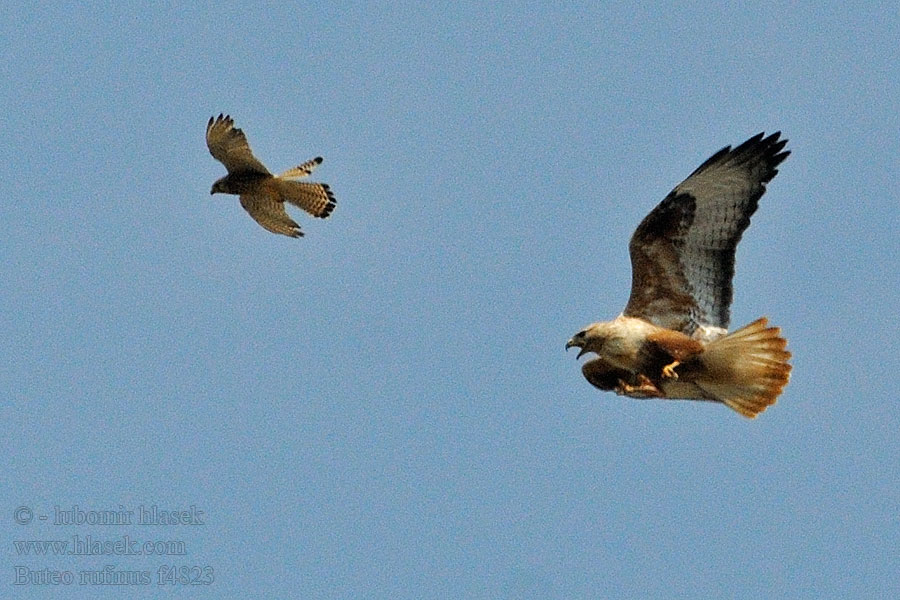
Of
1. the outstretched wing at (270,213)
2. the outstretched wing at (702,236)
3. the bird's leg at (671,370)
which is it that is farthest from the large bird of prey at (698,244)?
the outstretched wing at (270,213)

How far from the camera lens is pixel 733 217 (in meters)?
10.8

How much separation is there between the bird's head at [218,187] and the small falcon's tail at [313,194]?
0.62 metres

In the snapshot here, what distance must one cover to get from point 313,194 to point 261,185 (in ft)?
1.76

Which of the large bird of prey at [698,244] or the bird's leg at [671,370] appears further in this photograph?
the large bird of prey at [698,244]

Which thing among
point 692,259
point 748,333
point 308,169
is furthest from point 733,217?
point 308,169

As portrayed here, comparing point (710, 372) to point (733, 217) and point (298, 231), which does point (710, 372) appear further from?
point (298, 231)

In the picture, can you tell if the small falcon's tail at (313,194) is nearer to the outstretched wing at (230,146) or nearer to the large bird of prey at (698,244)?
the outstretched wing at (230,146)

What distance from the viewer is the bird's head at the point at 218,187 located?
14250 millimetres

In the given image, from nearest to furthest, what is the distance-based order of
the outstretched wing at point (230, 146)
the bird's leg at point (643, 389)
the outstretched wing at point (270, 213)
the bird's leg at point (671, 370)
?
the bird's leg at point (671, 370)
the bird's leg at point (643, 389)
the outstretched wing at point (230, 146)
the outstretched wing at point (270, 213)

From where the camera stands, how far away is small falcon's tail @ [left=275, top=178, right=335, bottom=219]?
14.0m

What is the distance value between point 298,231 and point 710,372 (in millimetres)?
5592

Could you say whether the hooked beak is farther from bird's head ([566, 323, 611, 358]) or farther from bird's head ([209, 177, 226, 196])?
bird's head ([209, 177, 226, 196])

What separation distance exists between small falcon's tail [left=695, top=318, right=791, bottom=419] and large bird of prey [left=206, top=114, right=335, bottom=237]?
5113 mm

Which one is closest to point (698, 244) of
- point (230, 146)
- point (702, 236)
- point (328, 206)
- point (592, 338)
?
point (702, 236)
